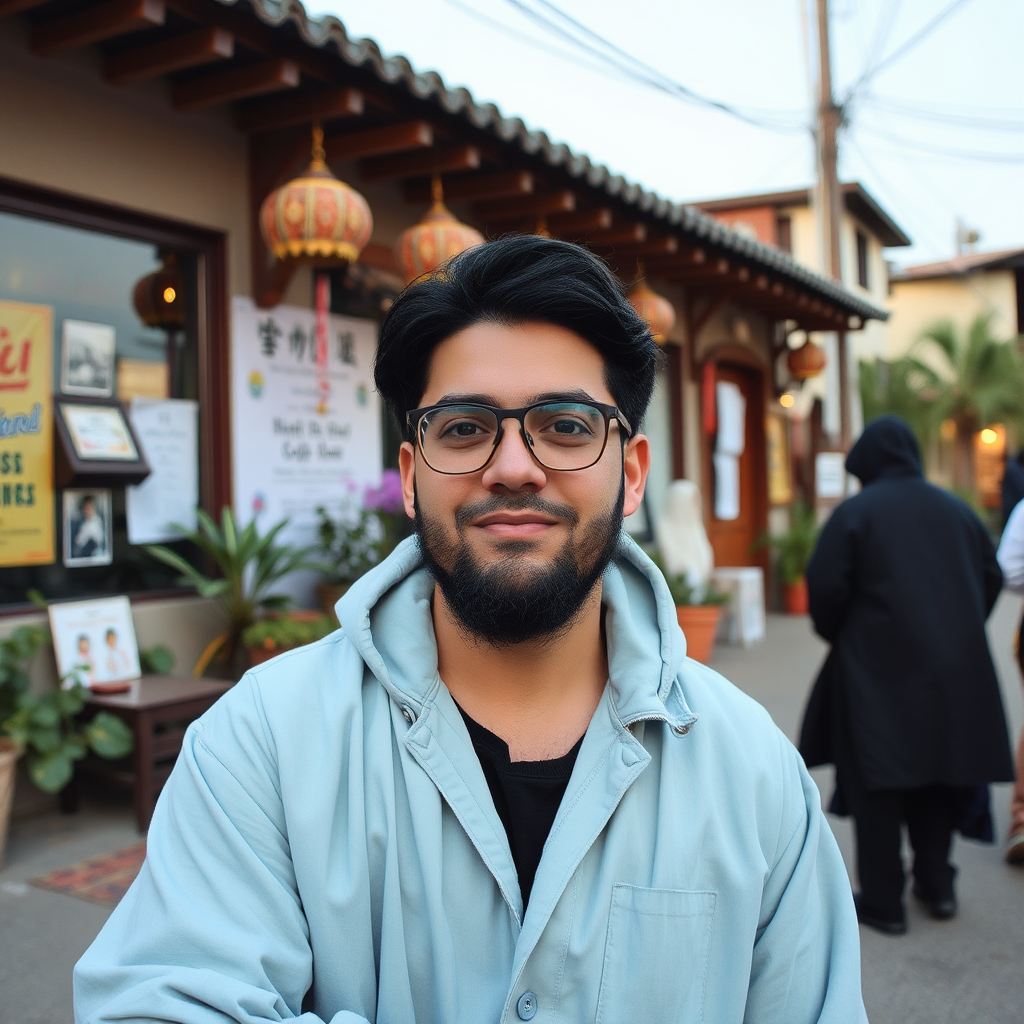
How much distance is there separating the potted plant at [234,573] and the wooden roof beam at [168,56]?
2.11 metres

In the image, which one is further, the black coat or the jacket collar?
the black coat

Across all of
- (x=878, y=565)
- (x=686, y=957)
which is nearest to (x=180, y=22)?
(x=878, y=565)

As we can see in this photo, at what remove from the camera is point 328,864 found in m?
1.37

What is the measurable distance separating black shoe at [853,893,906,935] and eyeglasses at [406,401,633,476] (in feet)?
8.94

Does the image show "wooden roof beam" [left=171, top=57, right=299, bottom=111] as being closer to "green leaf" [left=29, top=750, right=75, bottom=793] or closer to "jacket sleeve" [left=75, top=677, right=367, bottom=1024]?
"green leaf" [left=29, top=750, right=75, bottom=793]

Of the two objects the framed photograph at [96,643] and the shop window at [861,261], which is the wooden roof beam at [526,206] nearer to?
the framed photograph at [96,643]

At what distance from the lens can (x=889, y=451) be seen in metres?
3.79

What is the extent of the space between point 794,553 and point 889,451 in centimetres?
783

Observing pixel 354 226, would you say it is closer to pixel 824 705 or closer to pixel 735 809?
pixel 824 705

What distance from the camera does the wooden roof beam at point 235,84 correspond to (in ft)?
14.3

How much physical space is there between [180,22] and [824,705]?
4.04 metres

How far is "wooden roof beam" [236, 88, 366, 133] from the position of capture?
458 cm

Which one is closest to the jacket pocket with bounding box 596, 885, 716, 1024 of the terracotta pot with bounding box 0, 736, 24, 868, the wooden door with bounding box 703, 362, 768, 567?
the terracotta pot with bounding box 0, 736, 24, 868

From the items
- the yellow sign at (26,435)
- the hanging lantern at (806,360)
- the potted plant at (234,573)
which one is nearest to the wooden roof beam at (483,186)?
the potted plant at (234,573)
